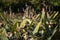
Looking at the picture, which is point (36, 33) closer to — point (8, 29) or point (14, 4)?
point (8, 29)

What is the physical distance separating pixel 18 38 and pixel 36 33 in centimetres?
13

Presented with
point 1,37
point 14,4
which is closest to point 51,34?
point 1,37

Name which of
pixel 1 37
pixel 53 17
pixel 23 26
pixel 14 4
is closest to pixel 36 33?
pixel 23 26

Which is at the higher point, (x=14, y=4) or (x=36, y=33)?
(x=36, y=33)

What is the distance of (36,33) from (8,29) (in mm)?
198

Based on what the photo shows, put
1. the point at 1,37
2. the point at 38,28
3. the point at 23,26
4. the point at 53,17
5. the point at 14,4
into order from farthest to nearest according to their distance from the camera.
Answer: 1. the point at 14,4
2. the point at 53,17
3. the point at 23,26
4. the point at 38,28
5. the point at 1,37

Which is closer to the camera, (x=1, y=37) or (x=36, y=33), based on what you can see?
(x=1, y=37)

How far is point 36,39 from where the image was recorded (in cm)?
146

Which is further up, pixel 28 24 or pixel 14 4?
pixel 28 24

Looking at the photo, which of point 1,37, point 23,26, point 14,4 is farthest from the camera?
point 14,4

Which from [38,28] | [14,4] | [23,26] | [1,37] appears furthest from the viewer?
[14,4]

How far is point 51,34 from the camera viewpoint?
151 cm

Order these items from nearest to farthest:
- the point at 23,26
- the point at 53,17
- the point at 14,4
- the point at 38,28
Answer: the point at 38,28, the point at 23,26, the point at 53,17, the point at 14,4

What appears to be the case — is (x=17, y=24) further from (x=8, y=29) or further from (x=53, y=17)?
(x=53, y=17)
